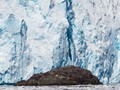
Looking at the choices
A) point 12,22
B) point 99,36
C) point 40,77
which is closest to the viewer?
point 40,77

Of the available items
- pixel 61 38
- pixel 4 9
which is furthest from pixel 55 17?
pixel 4 9

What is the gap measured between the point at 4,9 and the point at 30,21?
7.55 m

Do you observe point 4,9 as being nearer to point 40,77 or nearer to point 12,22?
point 12,22

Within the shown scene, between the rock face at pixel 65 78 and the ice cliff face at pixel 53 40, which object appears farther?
the ice cliff face at pixel 53 40

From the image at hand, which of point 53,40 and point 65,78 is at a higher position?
point 65,78

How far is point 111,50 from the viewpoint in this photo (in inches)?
4496

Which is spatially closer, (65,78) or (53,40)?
(65,78)

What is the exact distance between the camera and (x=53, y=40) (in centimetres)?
10619

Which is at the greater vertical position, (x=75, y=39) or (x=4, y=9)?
(x=4, y=9)

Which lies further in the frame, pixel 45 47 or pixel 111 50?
pixel 111 50

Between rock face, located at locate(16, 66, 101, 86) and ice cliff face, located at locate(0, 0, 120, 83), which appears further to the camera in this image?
ice cliff face, located at locate(0, 0, 120, 83)

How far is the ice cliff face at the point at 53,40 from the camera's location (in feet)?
332

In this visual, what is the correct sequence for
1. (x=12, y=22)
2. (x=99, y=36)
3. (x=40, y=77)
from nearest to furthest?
1. (x=40, y=77)
2. (x=12, y=22)
3. (x=99, y=36)

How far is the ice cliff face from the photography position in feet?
332
